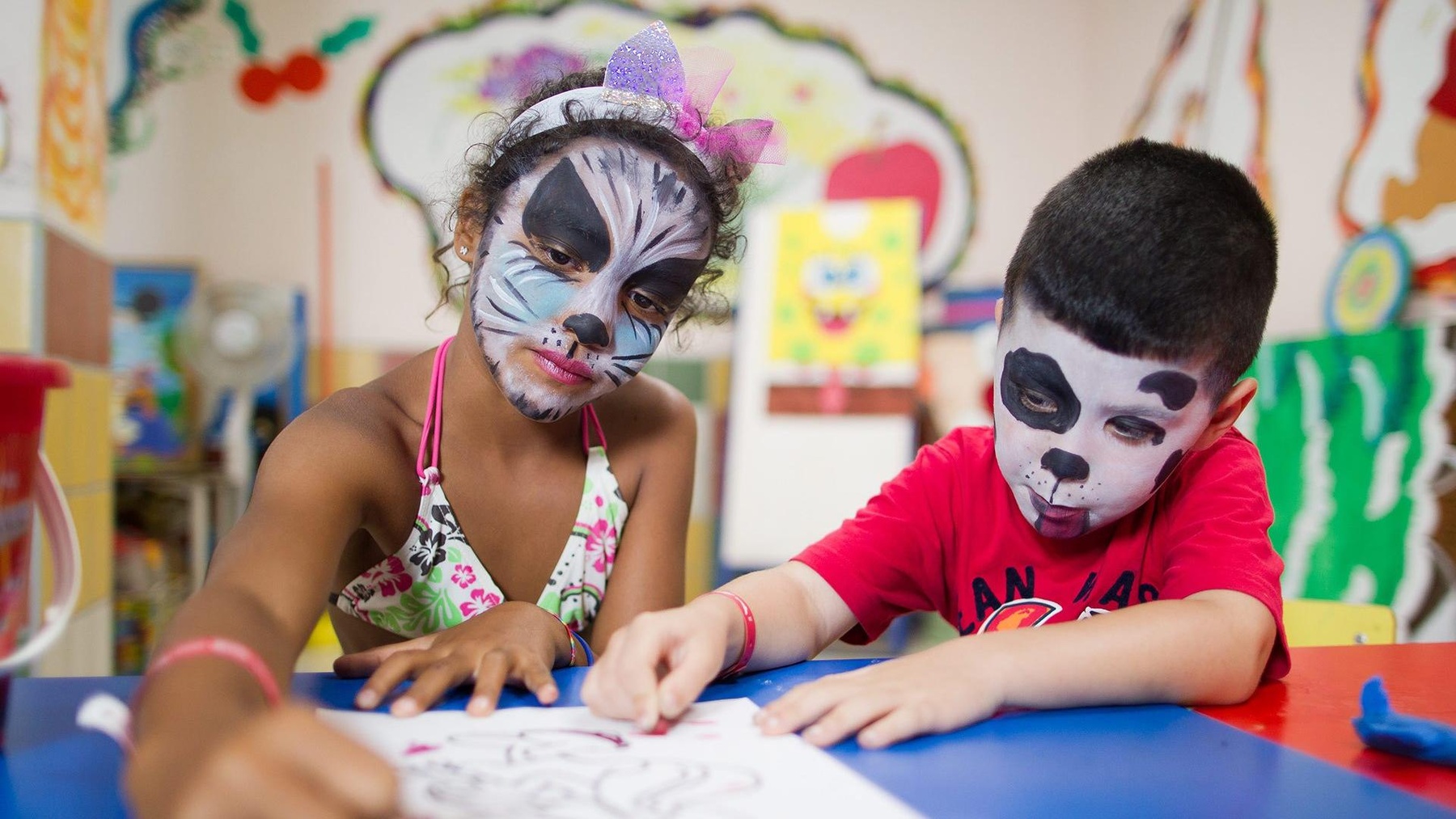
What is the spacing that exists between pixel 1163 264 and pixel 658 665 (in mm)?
431

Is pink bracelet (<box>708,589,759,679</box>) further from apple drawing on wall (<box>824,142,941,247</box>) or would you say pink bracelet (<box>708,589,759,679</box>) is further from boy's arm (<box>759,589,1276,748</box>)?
apple drawing on wall (<box>824,142,941,247</box>)

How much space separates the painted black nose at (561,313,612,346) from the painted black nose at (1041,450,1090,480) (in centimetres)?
38

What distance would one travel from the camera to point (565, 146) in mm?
885

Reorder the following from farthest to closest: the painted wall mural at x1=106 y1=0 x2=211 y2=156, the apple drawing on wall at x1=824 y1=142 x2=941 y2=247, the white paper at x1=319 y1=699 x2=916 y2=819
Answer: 1. the apple drawing on wall at x1=824 y1=142 x2=941 y2=247
2. the painted wall mural at x1=106 y1=0 x2=211 y2=156
3. the white paper at x1=319 y1=699 x2=916 y2=819

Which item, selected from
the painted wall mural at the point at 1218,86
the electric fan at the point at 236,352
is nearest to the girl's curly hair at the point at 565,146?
the painted wall mural at the point at 1218,86

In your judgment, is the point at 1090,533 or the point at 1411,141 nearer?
the point at 1090,533

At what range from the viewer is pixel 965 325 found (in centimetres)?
306

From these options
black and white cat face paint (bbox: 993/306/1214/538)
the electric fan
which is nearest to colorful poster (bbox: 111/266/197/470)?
the electric fan

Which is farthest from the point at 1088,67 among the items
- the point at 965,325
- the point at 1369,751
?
the point at 1369,751

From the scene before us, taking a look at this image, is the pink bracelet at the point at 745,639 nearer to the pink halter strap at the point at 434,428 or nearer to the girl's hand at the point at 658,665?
the girl's hand at the point at 658,665

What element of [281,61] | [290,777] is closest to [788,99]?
[281,61]

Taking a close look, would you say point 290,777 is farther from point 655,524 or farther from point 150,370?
point 150,370

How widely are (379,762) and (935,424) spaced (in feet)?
9.09

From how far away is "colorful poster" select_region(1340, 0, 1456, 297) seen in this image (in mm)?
1696
